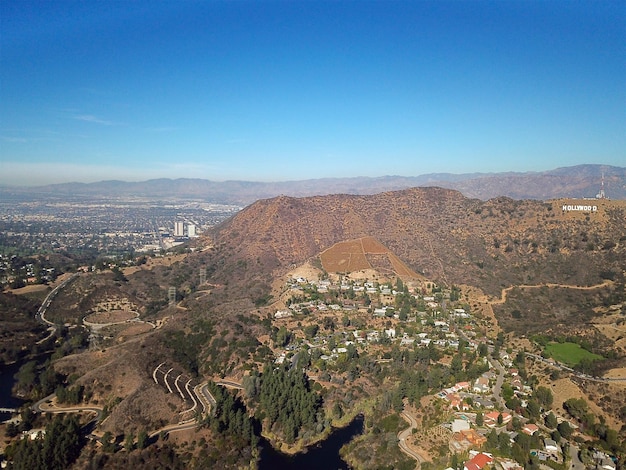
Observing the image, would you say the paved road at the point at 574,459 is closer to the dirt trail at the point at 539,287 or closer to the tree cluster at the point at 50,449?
the dirt trail at the point at 539,287

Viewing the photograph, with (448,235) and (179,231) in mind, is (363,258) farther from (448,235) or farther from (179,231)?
(179,231)

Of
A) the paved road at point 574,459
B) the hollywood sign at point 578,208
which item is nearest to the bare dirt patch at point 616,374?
the paved road at point 574,459

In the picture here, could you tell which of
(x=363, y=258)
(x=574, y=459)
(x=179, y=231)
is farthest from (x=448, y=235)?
(x=179, y=231)

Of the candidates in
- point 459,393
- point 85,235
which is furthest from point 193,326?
point 85,235

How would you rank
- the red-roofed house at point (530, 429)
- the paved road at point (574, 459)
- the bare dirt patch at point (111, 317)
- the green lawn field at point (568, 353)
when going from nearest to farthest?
the paved road at point (574, 459) < the red-roofed house at point (530, 429) < the green lawn field at point (568, 353) < the bare dirt patch at point (111, 317)

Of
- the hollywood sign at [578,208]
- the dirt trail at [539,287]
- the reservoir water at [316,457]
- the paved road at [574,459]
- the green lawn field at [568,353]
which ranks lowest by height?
the reservoir water at [316,457]

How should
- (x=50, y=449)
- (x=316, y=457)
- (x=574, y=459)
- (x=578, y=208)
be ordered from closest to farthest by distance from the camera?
(x=50, y=449) → (x=574, y=459) → (x=316, y=457) → (x=578, y=208)
